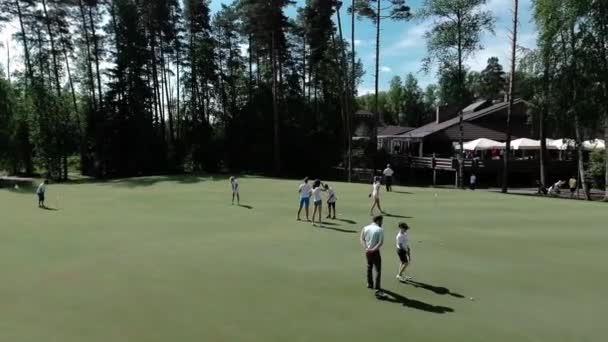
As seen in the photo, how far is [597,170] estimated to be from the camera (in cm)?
3778

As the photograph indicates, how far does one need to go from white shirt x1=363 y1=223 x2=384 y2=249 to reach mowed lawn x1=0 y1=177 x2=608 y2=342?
3.66 feet

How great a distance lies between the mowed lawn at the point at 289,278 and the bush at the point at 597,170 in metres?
18.5

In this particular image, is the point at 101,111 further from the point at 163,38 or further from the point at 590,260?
the point at 590,260

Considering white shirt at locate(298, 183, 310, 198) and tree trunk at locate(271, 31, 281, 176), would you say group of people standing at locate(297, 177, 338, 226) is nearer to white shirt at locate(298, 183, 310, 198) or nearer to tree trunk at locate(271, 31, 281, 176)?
white shirt at locate(298, 183, 310, 198)

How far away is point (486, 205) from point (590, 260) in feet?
35.4

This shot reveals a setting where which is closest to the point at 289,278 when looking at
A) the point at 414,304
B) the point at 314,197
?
the point at 414,304

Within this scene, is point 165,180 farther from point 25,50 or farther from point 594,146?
point 594,146

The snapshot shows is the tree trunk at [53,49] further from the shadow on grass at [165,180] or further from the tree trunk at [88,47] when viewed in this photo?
the shadow on grass at [165,180]

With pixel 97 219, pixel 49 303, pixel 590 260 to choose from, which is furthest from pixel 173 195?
pixel 590 260

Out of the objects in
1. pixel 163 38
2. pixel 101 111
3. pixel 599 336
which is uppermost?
pixel 163 38

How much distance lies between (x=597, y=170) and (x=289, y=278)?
116ft

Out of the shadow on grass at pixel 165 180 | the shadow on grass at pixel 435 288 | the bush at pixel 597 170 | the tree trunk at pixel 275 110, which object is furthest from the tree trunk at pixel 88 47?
the bush at pixel 597 170

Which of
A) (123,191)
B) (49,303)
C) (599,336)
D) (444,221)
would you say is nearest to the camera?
(599,336)

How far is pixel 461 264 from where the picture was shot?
1261 cm
